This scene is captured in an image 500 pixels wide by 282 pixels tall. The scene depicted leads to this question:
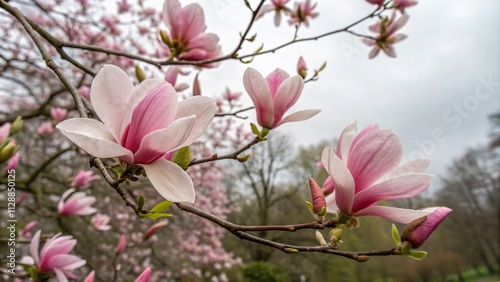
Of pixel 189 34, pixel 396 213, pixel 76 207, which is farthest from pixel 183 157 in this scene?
pixel 76 207

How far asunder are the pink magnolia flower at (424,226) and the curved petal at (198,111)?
0.44 metres

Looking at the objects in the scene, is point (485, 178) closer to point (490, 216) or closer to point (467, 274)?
point (490, 216)

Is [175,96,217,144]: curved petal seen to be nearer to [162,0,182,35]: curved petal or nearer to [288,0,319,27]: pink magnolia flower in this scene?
[162,0,182,35]: curved petal

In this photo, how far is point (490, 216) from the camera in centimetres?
1788

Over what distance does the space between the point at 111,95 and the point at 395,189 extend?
542mm

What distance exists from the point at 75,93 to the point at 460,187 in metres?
22.5

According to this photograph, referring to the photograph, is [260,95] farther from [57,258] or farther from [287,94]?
[57,258]

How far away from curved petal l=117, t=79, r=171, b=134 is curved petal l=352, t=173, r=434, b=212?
40cm

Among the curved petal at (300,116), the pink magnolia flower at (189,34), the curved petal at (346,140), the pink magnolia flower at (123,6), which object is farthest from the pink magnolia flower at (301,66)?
the pink magnolia flower at (123,6)

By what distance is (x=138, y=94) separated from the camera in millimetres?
581

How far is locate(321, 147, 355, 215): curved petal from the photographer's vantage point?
629mm

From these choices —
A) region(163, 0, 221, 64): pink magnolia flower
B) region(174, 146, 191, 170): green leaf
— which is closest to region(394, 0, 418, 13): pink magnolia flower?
region(163, 0, 221, 64): pink magnolia flower

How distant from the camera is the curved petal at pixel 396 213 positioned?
24.7 inches

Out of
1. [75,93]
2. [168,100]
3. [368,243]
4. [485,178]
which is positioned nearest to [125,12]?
[75,93]
